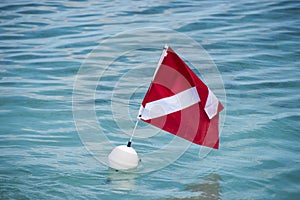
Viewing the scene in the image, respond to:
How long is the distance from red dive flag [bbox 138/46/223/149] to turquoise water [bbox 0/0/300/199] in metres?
0.55

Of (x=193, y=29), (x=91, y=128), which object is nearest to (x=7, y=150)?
(x=91, y=128)

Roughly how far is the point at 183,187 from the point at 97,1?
10338mm

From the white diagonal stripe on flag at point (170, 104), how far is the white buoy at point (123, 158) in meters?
0.35

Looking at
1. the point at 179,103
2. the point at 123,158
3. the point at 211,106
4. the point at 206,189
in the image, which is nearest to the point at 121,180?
the point at 123,158

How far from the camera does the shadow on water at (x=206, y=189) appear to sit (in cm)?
488

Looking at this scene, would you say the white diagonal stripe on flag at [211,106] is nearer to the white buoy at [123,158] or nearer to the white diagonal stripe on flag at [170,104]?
the white diagonal stripe on flag at [170,104]

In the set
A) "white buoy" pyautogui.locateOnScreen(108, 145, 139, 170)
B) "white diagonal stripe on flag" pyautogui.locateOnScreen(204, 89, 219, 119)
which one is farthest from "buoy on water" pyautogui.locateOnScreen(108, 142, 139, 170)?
"white diagonal stripe on flag" pyautogui.locateOnScreen(204, 89, 219, 119)

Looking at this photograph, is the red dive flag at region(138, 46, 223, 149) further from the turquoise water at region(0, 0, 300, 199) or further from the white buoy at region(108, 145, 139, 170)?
the turquoise water at region(0, 0, 300, 199)

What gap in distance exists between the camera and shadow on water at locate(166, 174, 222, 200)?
488cm

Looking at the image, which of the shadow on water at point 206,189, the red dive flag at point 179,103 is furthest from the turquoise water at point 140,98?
the red dive flag at point 179,103

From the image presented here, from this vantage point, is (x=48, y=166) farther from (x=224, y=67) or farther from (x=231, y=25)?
(x=231, y=25)

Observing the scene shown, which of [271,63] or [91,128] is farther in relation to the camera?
[271,63]

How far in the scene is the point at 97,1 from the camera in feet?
47.9

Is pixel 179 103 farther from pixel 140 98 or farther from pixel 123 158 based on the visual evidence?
pixel 140 98
